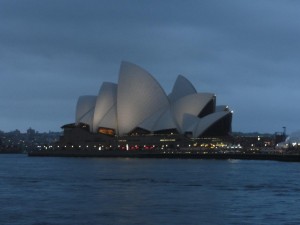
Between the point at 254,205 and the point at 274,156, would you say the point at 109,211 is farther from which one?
the point at 274,156

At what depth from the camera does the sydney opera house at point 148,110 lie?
323 feet

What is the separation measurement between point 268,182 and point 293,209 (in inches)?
678

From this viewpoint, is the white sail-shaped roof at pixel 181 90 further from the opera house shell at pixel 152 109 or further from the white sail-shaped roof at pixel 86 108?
the white sail-shaped roof at pixel 86 108

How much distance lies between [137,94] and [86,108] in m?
16.6

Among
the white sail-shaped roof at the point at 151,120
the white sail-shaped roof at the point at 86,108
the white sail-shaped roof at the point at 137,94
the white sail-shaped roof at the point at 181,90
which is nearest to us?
the white sail-shaped roof at the point at 137,94

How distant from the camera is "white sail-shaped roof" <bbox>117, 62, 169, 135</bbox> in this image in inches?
3842

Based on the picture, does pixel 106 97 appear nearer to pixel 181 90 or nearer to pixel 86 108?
pixel 86 108

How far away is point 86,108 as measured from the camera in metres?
113

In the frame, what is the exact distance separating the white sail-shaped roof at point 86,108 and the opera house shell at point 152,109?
709 mm

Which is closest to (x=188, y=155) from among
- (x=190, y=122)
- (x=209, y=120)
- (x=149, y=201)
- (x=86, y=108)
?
(x=190, y=122)

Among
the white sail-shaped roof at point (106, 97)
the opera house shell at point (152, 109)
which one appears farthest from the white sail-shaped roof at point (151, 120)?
the white sail-shaped roof at point (106, 97)

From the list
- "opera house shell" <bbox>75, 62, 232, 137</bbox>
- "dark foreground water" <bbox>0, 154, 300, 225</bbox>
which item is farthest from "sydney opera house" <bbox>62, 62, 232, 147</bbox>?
"dark foreground water" <bbox>0, 154, 300, 225</bbox>

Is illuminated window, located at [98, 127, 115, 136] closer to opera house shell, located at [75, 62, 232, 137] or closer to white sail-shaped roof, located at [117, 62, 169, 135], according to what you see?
opera house shell, located at [75, 62, 232, 137]

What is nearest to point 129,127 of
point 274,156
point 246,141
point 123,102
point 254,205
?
point 123,102
